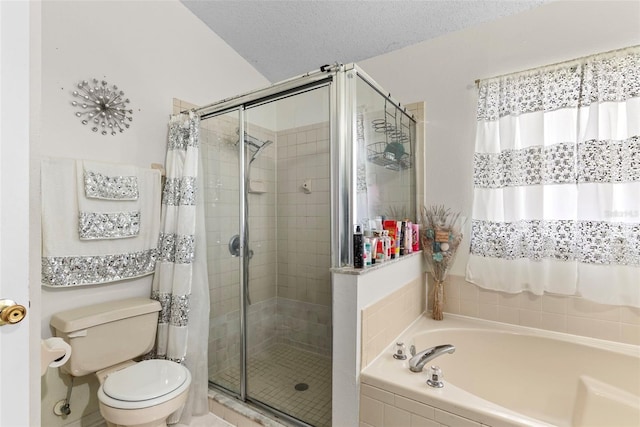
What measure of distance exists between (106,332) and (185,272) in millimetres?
489

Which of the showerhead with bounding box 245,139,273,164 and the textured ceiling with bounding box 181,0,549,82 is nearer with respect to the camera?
the textured ceiling with bounding box 181,0,549,82

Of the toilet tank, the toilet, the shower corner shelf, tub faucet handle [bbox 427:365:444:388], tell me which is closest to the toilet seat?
the toilet

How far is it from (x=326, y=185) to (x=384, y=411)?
1131mm

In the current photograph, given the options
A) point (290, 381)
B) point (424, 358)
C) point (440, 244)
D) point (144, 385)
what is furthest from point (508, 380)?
point (144, 385)

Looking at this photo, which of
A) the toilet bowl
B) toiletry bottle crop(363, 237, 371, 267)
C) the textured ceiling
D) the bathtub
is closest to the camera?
the bathtub

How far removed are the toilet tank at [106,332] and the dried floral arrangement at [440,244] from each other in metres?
1.85

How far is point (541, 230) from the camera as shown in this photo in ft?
5.91

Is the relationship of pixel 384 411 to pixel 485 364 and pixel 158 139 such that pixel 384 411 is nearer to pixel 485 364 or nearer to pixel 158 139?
pixel 485 364

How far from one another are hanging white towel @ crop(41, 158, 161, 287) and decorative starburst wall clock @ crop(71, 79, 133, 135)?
28 centimetres

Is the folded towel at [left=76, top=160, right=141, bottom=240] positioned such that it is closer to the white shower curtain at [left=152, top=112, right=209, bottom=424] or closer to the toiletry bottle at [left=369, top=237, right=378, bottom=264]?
the white shower curtain at [left=152, top=112, right=209, bottom=424]

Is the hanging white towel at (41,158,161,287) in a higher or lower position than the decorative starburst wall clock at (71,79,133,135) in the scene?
lower

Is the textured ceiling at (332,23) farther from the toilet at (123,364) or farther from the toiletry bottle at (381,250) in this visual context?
the toilet at (123,364)
